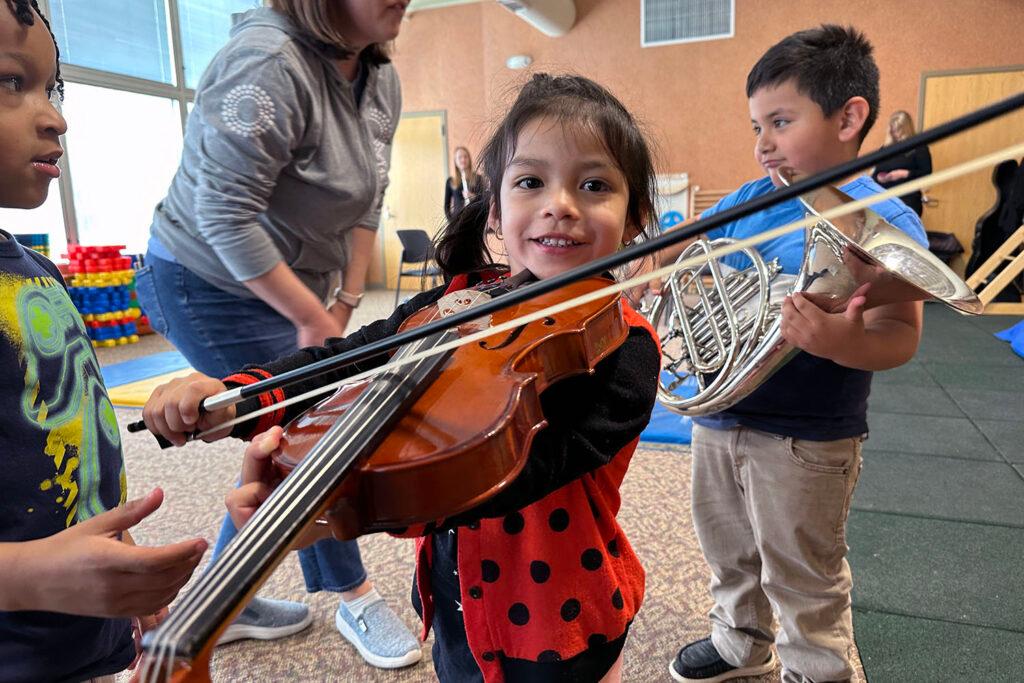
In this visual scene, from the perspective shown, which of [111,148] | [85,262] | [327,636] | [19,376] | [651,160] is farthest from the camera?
[111,148]

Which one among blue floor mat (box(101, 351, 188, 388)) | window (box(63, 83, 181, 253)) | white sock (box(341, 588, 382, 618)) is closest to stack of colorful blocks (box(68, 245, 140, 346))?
window (box(63, 83, 181, 253))

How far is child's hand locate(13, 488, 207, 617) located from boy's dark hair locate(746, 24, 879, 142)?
1.31 meters

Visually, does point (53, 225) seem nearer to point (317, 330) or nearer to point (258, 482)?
point (317, 330)

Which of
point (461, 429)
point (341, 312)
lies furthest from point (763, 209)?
point (341, 312)

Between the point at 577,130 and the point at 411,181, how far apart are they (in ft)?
26.7

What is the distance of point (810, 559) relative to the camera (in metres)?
1.24

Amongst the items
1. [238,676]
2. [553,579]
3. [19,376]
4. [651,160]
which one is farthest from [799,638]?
[19,376]

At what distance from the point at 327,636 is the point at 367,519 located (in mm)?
1258

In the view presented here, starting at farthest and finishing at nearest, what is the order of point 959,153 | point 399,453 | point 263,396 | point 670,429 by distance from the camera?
point 959,153 < point 670,429 < point 263,396 < point 399,453

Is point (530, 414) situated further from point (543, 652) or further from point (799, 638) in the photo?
point (799, 638)

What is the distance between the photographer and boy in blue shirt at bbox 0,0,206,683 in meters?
0.57

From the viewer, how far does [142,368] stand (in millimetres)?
4348

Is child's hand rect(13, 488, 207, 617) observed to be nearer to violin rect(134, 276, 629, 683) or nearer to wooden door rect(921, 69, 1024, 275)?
violin rect(134, 276, 629, 683)

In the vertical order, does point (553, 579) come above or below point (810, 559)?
above
